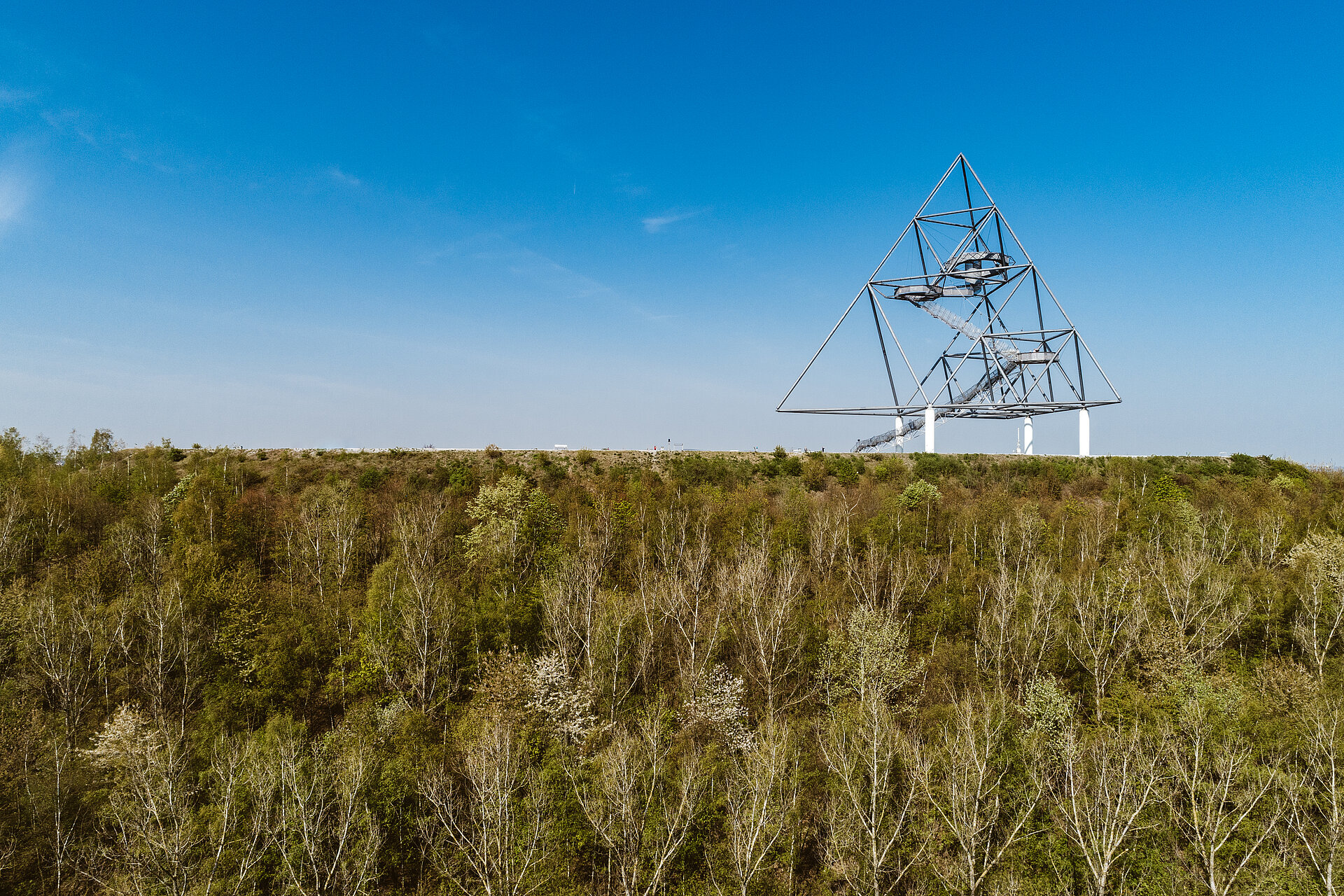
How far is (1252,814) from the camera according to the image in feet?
76.7

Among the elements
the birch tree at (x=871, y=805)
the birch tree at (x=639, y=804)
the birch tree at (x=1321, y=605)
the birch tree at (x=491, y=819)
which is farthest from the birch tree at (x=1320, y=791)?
the birch tree at (x=491, y=819)

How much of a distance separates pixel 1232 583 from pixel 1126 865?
18835 millimetres

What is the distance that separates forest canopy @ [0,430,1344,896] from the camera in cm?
2212

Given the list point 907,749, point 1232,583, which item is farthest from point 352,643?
point 1232,583

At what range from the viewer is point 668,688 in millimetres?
32531

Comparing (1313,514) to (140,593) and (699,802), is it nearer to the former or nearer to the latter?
(699,802)

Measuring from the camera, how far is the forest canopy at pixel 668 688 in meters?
22.1

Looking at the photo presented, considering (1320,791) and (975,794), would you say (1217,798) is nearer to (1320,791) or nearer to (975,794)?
(1320,791)

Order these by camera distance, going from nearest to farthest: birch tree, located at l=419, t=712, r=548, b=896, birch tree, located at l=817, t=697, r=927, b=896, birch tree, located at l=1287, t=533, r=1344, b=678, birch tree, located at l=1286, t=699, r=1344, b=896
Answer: birch tree, located at l=1286, t=699, r=1344, b=896 → birch tree, located at l=419, t=712, r=548, b=896 → birch tree, located at l=817, t=697, r=927, b=896 → birch tree, located at l=1287, t=533, r=1344, b=678

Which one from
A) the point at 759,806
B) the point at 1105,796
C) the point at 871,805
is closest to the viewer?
the point at 759,806

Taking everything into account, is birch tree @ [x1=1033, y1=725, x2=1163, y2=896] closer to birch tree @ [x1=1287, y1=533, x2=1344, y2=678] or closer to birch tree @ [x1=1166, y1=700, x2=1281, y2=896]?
birch tree @ [x1=1166, y1=700, x2=1281, y2=896]

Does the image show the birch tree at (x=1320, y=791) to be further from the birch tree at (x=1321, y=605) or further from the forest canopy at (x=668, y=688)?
the birch tree at (x=1321, y=605)

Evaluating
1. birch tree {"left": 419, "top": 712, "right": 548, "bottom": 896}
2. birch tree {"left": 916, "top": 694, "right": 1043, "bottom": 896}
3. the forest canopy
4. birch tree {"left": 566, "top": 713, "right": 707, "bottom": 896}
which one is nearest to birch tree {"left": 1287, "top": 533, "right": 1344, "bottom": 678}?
the forest canopy

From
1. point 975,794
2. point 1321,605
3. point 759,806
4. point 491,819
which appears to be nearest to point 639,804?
point 759,806
